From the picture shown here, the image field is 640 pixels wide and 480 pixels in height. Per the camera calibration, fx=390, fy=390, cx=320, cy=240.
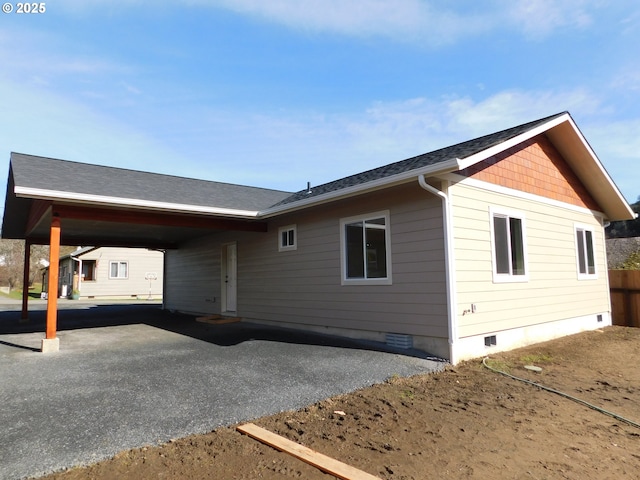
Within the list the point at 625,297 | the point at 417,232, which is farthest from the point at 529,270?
the point at 625,297

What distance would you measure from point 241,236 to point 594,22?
9.65 m

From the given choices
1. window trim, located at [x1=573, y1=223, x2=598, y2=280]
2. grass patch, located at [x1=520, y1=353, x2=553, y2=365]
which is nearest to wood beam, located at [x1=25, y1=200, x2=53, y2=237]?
grass patch, located at [x1=520, y1=353, x2=553, y2=365]

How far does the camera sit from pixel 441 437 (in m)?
3.69

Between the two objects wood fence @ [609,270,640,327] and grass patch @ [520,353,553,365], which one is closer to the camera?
grass patch @ [520,353,553,365]

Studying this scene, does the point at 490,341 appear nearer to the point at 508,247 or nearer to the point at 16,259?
the point at 508,247

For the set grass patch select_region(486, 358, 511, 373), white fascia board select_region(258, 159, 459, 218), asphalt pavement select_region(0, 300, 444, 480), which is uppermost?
white fascia board select_region(258, 159, 459, 218)

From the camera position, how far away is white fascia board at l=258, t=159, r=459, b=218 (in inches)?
234

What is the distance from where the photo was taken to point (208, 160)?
18.1 meters

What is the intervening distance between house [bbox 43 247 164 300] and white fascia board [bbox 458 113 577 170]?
2533cm

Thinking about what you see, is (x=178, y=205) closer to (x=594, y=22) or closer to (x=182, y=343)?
(x=182, y=343)

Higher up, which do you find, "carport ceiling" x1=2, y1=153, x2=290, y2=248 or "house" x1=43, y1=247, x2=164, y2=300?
"carport ceiling" x1=2, y1=153, x2=290, y2=248

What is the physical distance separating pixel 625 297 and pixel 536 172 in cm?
582

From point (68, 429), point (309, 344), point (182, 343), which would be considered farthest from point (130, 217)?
point (68, 429)

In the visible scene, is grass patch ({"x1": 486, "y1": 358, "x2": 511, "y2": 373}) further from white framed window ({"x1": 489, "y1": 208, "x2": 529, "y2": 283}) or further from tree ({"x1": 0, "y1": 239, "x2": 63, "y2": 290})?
tree ({"x1": 0, "y1": 239, "x2": 63, "y2": 290})
